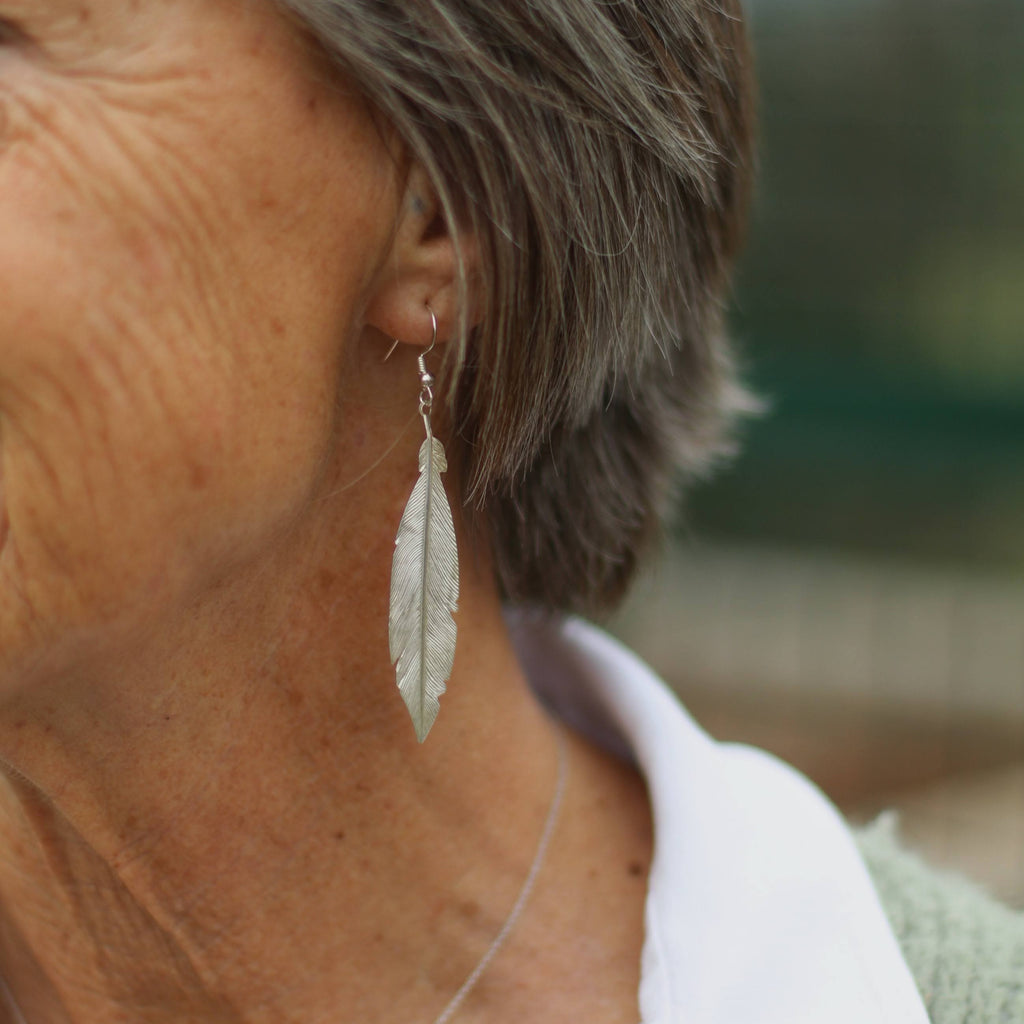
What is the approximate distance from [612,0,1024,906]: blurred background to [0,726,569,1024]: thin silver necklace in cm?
352

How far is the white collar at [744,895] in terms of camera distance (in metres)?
1.49

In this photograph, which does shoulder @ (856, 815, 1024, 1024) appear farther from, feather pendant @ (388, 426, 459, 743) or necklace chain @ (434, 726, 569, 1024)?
feather pendant @ (388, 426, 459, 743)

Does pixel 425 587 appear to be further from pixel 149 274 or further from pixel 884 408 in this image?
pixel 884 408

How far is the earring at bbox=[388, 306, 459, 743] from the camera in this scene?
57.9 inches

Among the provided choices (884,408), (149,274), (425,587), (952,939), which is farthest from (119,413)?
(884,408)

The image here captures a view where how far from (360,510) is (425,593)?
0.47ft

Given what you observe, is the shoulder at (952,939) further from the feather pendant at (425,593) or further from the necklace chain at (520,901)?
the feather pendant at (425,593)

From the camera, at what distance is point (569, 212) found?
4.69 feet

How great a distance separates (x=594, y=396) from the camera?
1.61 meters

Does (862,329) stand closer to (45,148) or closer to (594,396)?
(594,396)

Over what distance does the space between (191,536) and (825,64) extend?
15.6 feet

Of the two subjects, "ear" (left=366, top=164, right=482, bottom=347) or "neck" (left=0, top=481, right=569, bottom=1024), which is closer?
"ear" (left=366, top=164, right=482, bottom=347)

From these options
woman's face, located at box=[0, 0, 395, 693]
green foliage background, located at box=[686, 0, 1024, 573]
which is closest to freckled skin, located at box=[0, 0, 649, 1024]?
woman's face, located at box=[0, 0, 395, 693]

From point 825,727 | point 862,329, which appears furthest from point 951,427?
point 825,727
